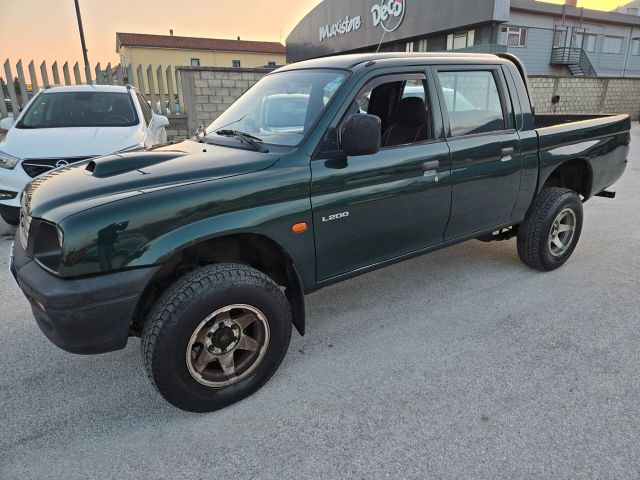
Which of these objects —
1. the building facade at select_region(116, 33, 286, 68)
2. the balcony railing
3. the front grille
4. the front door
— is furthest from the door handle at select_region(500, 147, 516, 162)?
the building facade at select_region(116, 33, 286, 68)

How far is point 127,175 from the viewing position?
2514mm

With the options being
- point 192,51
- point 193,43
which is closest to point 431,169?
point 192,51

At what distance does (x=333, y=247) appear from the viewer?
9.41 feet

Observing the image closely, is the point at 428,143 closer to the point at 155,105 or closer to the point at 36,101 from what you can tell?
the point at 36,101

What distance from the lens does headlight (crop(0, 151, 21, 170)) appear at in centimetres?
523

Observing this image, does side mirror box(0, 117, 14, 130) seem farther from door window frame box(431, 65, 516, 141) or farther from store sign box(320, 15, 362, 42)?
store sign box(320, 15, 362, 42)

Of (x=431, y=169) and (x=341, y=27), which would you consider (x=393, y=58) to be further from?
(x=341, y=27)

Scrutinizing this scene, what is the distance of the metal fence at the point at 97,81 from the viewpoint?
30.7 ft

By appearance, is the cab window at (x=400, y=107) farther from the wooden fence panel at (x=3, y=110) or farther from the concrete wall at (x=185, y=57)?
the concrete wall at (x=185, y=57)

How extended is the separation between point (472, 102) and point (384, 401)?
2.41 meters

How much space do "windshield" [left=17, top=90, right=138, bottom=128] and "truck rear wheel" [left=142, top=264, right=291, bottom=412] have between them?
483 cm

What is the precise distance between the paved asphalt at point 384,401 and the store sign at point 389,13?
104 ft

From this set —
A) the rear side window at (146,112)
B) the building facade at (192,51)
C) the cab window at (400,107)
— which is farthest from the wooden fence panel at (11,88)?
the building facade at (192,51)

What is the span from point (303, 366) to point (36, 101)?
6.20m
